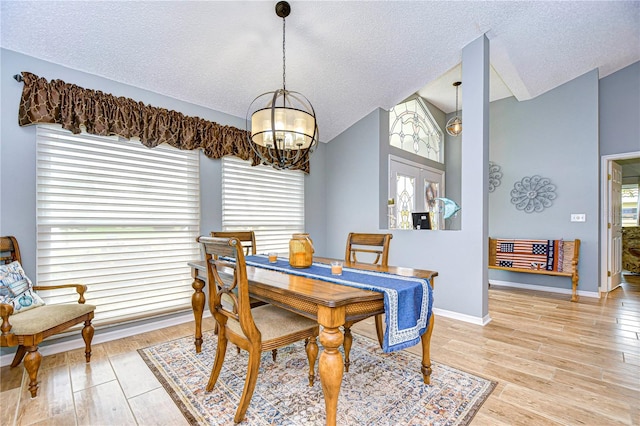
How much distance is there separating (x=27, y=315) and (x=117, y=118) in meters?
1.73

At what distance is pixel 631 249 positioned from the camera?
591cm

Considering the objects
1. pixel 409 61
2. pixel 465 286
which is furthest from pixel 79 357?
pixel 409 61

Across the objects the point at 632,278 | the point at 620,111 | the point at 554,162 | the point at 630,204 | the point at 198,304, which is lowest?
the point at 632,278

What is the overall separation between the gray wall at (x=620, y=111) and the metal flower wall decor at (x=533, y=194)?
816 mm

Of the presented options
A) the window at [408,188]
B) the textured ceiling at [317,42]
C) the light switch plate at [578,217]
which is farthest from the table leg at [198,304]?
the light switch plate at [578,217]

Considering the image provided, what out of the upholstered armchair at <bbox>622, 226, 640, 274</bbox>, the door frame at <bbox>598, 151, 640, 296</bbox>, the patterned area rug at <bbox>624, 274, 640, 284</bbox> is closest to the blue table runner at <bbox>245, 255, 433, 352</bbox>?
the door frame at <bbox>598, 151, 640, 296</bbox>

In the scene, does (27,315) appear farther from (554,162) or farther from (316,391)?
(554,162)

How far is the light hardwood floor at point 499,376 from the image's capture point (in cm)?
163

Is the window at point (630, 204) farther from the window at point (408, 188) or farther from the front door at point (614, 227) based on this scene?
the window at point (408, 188)

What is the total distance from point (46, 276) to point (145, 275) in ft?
2.40

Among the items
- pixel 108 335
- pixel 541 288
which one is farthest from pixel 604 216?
pixel 108 335

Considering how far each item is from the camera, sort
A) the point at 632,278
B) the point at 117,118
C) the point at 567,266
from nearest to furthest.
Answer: the point at 117,118
the point at 567,266
the point at 632,278

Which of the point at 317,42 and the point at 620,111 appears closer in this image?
the point at 317,42

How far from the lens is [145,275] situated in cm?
290
